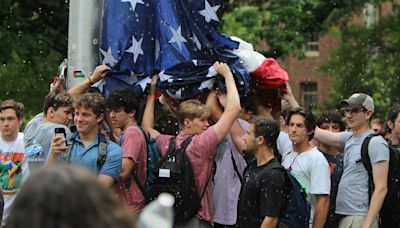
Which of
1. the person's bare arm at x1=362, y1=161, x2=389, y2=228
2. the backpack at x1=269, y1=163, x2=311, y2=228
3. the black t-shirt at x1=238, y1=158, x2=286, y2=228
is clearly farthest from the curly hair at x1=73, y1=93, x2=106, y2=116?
the person's bare arm at x1=362, y1=161, x2=389, y2=228

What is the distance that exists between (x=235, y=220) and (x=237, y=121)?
848mm

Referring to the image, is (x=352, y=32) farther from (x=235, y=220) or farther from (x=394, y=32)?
(x=235, y=220)

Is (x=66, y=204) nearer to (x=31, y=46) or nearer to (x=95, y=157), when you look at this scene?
(x=95, y=157)

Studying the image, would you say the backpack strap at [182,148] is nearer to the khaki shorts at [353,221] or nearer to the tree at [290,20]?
the khaki shorts at [353,221]

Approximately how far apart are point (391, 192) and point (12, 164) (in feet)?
10.8

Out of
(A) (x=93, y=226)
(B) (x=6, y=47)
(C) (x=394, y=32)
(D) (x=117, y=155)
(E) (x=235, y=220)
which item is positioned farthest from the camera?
(C) (x=394, y=32)

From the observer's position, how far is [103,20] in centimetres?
852

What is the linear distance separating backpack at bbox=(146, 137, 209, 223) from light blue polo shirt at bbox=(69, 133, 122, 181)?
0.39 m

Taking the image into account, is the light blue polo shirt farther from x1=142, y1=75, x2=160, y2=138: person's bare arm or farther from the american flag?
the american flag

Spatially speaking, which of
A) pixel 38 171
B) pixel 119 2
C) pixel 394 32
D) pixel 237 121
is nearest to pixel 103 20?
pixel 119 2

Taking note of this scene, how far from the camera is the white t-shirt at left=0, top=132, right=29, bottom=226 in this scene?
27.7 feet

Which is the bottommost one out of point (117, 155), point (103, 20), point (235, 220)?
point (235, 220)

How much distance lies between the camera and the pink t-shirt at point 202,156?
774cm

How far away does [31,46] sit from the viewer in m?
17.4
